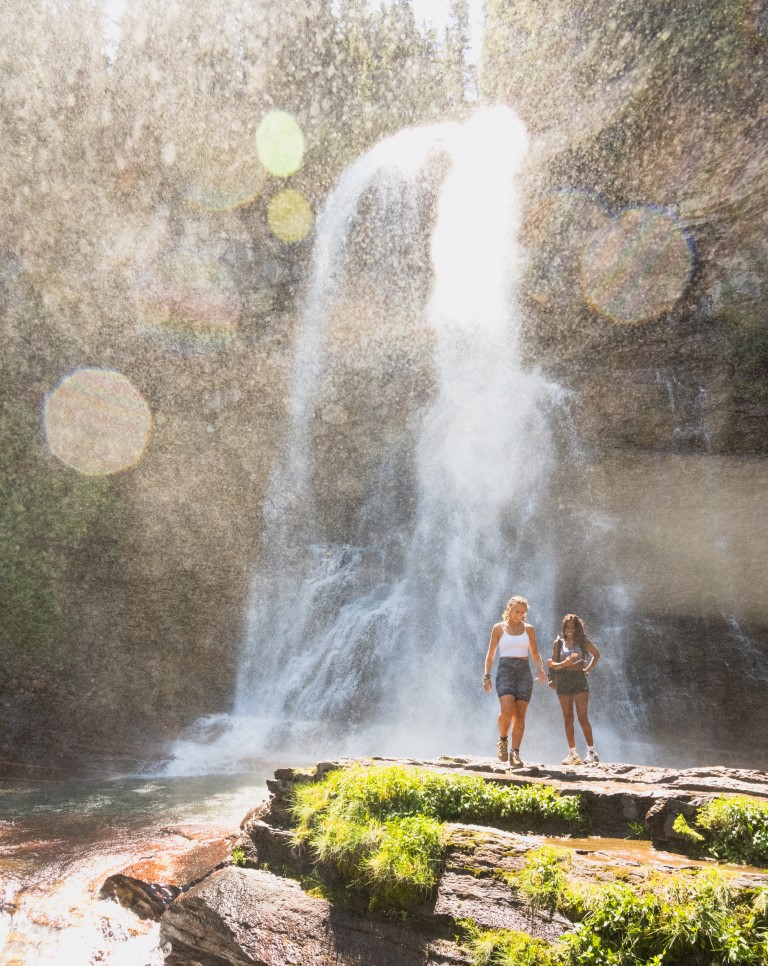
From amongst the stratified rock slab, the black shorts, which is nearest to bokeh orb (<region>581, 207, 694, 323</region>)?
the black shorts

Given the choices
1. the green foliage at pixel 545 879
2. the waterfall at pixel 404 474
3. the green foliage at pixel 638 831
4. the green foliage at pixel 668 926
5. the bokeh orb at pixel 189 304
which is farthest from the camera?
the bokeh orb at pixel 189 304

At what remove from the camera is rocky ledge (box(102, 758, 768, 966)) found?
395 centimetres

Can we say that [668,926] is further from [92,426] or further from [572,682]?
[92,426]

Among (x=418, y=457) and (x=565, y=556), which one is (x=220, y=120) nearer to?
(x=418, y=457)

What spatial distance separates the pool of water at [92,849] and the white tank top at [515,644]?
11.6ft

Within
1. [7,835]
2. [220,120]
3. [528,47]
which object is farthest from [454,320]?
[7,835]

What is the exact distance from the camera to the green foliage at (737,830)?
404 cm

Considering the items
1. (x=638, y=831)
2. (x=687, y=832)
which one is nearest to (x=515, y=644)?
(x=638, y=831)

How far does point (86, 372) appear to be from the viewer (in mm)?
20875

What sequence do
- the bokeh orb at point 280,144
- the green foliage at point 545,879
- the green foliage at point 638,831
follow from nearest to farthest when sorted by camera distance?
the green foliage at point 545,879, the green foliage at point 638,831, the bokeh orb at point 280,144

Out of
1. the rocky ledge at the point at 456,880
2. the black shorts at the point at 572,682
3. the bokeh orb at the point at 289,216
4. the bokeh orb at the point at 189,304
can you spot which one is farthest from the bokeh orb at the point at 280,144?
the rocky ledge at the point at 456,880

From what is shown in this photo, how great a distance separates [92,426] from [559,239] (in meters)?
15.4

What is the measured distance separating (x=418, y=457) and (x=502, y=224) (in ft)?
28.2

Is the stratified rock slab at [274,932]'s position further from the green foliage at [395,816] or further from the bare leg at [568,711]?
the bare leg at [568,711]
